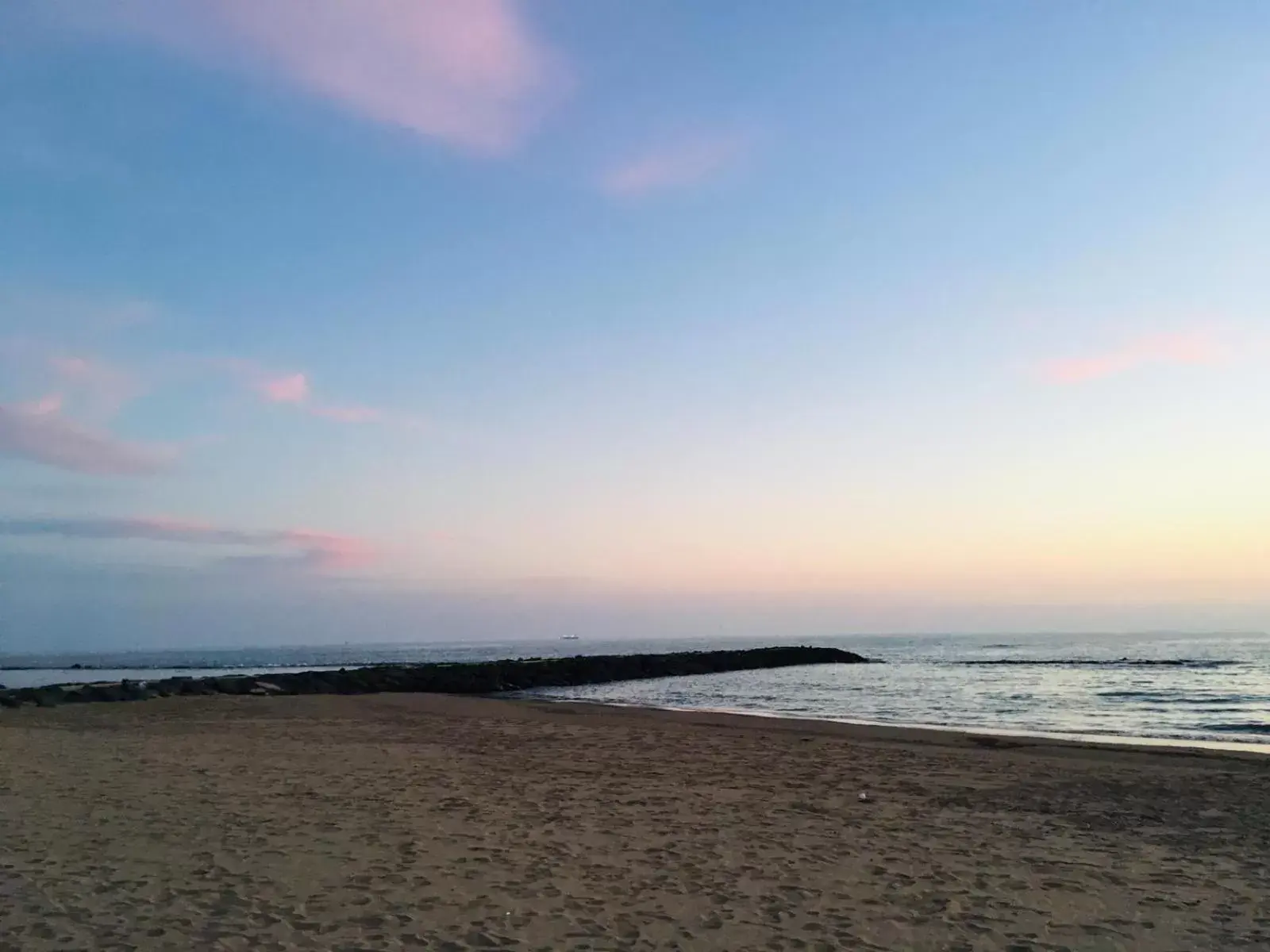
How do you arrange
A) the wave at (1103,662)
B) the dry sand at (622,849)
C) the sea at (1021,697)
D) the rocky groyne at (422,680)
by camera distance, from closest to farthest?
the dry sand at (622,849) → the sea at (1021,697) → the rocky groyne at (422,680) → the wave at (1103,662)

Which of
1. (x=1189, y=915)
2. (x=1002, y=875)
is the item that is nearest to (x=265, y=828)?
(x=1002, y=875)

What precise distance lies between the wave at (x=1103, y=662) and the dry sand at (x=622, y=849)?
4676 centimetres

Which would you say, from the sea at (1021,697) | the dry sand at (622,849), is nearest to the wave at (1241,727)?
the sea at (1021,697)

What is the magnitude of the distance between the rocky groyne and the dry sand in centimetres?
1699

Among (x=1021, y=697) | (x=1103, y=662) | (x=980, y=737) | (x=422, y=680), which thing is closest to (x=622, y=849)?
(x=980, y=737)

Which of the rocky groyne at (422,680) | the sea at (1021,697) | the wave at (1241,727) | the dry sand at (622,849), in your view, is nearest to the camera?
the dry sand at (622,849)

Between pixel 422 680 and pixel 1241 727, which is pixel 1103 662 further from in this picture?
pixel 422 680

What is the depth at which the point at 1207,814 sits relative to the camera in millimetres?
10383

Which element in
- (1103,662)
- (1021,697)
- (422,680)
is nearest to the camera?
(1021,697)

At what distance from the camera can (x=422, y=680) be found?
43.3 m

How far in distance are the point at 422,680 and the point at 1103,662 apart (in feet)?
153

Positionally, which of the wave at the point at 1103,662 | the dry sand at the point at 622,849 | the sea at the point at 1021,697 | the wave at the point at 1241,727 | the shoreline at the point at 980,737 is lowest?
the wave at the point at 1103,662

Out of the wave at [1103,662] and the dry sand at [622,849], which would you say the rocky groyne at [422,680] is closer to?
the dry sand at [622,849]

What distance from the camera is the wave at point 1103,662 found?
55.2 m
